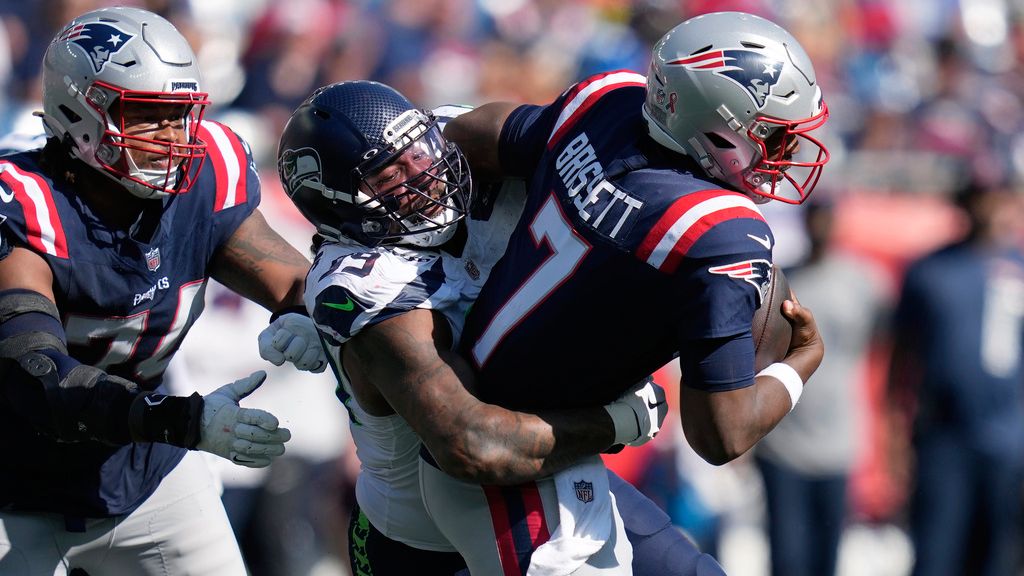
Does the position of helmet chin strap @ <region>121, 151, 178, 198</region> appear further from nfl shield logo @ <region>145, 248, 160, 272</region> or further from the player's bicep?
the player's bicep

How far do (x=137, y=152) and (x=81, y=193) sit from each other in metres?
0.21

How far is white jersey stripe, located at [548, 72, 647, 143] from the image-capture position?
324cm

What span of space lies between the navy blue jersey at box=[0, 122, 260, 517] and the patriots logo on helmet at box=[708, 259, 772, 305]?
1534 mm

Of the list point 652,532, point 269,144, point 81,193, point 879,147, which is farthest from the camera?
point 879,147

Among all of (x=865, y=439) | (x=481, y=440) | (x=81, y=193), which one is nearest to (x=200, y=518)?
(x=81, y=193)

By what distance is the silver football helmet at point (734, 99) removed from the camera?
300 centimetres

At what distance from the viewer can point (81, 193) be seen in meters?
3.49

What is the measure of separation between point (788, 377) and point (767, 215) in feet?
13.2

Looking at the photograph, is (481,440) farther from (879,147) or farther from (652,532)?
(879,147)

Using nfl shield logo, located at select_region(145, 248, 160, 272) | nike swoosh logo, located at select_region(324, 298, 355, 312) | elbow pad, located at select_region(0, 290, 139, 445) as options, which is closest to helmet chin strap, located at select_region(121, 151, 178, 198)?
nfl shield logo, located at select_region(145, 248, 160, 272)

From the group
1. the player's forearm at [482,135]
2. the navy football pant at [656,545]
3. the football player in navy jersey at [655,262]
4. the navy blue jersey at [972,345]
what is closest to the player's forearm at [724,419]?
the football player in navy jersey at [655,262]

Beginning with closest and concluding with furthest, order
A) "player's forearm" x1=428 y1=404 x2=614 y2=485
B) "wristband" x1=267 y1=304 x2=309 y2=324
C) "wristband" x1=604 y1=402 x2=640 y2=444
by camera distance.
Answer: "player's forearm" x1=428 y1=404 x2=614 y2=485 → "wristband" x1=604 y1=402 x2=640 y2=444 → "wristband" x1=267 y1=304 x2=309 y2=324

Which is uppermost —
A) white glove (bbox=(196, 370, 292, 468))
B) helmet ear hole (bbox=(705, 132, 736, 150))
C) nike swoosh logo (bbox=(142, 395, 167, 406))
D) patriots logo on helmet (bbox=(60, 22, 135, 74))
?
patriots logo on helmet (bbox=(60, 22, 135, 74))

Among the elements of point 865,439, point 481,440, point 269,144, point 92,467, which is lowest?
point 865,439
